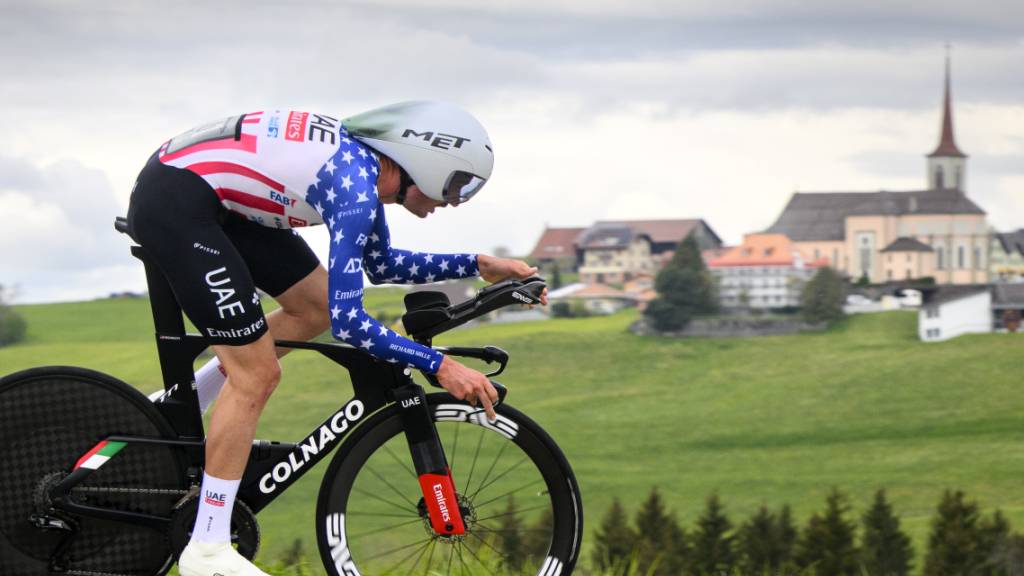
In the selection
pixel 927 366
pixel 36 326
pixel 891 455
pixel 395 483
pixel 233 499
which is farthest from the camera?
pixel 36 326

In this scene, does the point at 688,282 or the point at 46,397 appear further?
the point at 688,282

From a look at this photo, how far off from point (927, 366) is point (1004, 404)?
14.1 metres

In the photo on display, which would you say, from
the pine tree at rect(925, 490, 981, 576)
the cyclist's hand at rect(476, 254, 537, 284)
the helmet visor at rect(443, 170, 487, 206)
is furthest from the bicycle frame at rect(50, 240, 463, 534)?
the pine tree at rect(925, 490, 981, 576)

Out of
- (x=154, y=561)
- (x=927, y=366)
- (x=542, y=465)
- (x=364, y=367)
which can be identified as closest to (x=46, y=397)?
(x=154, y=561)

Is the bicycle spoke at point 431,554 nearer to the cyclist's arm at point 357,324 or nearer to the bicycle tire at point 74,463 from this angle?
the cyclist's arm at point 357,324

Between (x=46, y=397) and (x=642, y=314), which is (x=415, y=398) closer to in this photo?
(x=46, y=397)

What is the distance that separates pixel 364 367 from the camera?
4703 millimetres

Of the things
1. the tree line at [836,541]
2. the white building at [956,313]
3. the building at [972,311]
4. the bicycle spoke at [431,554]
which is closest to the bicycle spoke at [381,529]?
the bicycle spoke at [431,554]

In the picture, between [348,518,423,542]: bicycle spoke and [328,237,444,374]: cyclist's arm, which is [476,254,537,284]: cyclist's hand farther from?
[348,518,423,542]: bicycle spoke

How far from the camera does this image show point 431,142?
4.39 metres

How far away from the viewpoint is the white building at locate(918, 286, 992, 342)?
17212cm

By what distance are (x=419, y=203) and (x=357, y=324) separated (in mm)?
583

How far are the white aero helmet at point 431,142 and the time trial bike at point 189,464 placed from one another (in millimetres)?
453

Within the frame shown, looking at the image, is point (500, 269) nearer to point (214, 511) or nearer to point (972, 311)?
point (214, 511)
